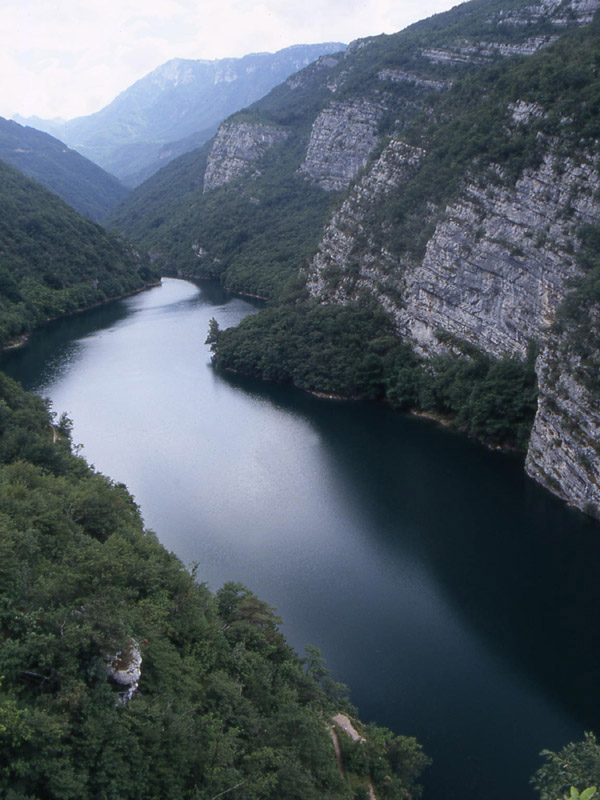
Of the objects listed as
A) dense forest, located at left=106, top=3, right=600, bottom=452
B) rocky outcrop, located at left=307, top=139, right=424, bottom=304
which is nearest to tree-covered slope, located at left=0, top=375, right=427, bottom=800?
dense forest, located at left=106, top=3, right=600, bottom=452

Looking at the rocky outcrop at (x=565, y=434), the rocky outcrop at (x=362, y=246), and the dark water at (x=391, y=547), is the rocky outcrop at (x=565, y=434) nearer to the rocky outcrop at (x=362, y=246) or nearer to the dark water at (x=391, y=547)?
the dark water at (x=391, y=547)

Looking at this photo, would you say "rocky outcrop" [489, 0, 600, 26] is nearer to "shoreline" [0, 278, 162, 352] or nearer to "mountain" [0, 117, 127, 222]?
"shoreline" [0, 278, 162, 352]

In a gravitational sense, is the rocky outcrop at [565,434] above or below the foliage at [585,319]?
below

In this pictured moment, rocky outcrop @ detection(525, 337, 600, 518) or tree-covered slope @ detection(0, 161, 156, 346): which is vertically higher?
rocky outcrop @ detection(525, 337, 600, 518)

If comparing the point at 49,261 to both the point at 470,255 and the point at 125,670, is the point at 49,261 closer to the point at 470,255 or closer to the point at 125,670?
the point at 470,255

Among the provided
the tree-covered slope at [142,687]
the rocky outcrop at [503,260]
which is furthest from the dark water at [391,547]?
the rocky outcrop at [503,260]

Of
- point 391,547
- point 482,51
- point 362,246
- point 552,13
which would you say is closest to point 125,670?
point 391,547
